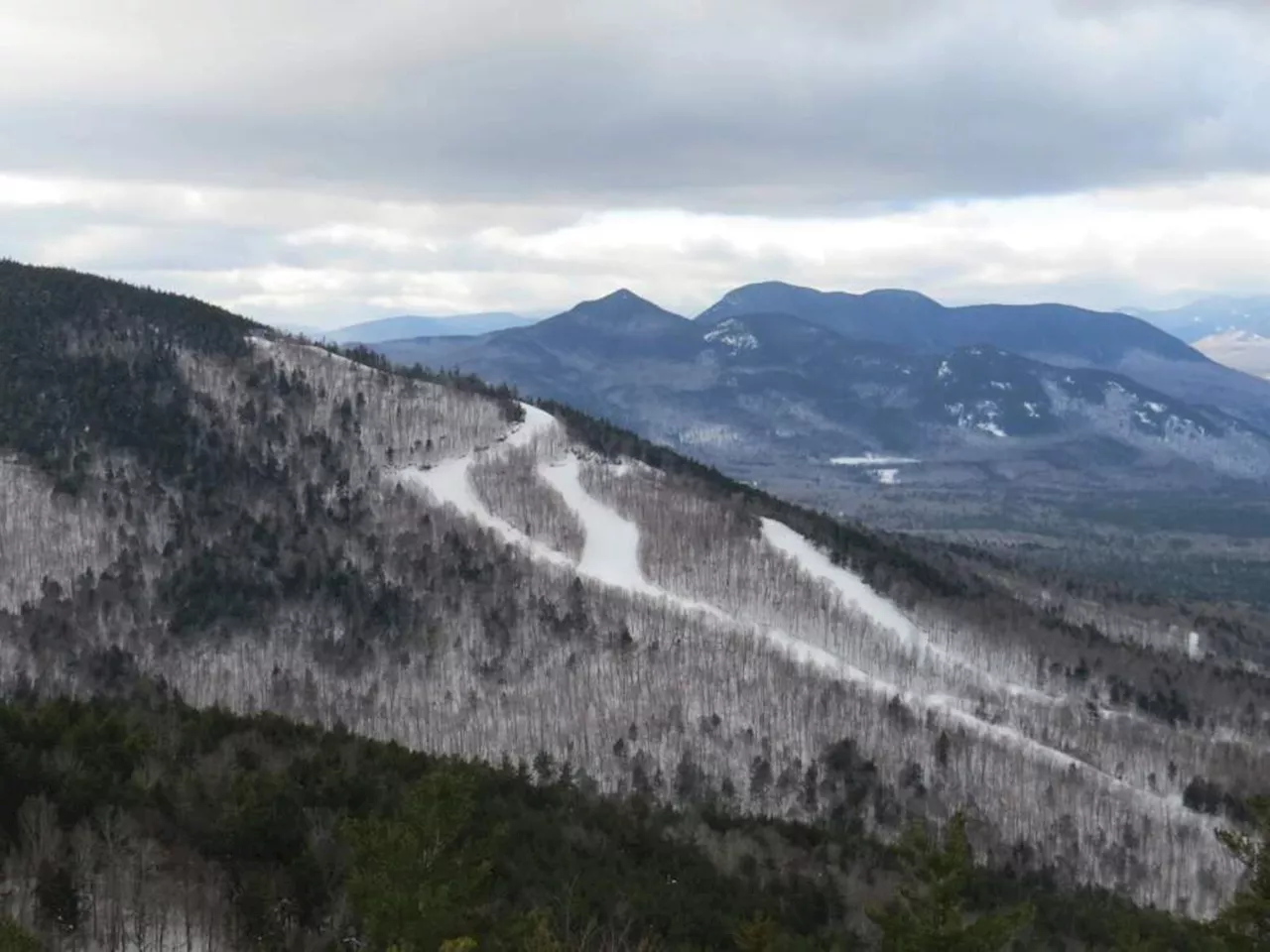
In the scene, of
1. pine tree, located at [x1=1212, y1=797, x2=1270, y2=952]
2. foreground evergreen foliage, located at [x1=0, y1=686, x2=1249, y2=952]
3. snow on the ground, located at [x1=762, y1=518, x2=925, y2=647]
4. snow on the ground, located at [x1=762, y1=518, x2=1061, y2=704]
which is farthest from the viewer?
snow on the ground, located at [x1=762, y1=518, x2=925, y2=647]

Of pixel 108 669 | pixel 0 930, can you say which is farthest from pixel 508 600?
pixel 0 930

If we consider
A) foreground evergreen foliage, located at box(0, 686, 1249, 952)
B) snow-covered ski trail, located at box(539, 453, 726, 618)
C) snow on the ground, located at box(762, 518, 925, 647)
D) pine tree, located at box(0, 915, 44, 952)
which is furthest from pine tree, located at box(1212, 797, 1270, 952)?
snow on the ground, located at box(762, 518, 925, 647)

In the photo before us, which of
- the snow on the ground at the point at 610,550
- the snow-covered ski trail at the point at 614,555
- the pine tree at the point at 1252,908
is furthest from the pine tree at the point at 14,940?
the snow on the ground at the point at 610,550

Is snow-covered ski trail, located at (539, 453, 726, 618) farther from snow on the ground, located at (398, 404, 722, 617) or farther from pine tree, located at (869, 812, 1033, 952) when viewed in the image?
pine tree, located at (869, 812, 1033, 952)

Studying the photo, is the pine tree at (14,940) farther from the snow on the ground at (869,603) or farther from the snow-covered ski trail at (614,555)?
the snow on the ground at (869,603)

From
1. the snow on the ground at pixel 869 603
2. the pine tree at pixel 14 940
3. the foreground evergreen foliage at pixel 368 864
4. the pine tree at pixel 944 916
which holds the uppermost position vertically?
the pine tree at pixel 14 940

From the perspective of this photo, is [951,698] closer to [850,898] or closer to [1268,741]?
[1268,741]
